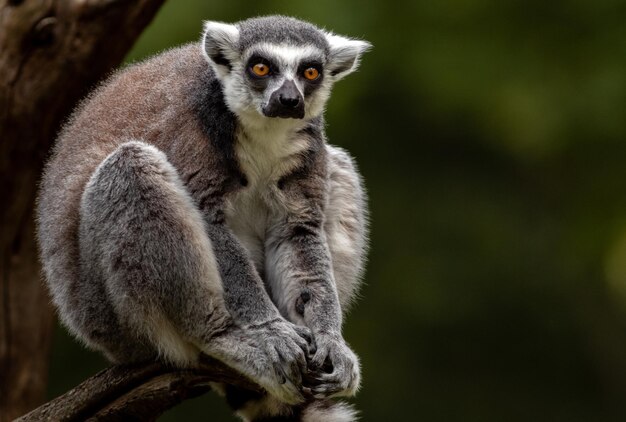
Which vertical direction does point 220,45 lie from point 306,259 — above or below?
above

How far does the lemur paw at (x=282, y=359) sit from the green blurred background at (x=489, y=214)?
6.16 m

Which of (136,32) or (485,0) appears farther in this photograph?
(485,0)

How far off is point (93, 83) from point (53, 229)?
5.63 feet

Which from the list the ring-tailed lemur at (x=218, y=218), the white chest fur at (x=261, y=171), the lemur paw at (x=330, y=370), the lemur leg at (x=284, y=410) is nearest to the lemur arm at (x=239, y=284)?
the ring-tailed lemur at (x=218, y=218)

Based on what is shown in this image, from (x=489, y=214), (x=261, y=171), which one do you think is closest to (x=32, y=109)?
(x=261, y=171)

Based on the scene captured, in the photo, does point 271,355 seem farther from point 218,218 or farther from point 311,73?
point 311,73

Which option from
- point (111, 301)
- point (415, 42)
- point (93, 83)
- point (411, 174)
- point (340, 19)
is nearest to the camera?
point (111, 301)

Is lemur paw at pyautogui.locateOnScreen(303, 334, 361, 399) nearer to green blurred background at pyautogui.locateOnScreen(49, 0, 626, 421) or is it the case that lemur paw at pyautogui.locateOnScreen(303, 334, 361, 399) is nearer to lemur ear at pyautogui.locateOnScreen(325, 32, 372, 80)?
lemur ear at pyautogui.locateOnScreen(325, 32, 372, 80)

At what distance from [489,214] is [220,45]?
7.40 meters

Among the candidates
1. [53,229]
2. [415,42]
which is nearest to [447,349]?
[415,42]

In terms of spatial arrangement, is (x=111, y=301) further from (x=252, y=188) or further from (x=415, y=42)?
(x=415, y=42)

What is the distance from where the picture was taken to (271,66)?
22.0ft

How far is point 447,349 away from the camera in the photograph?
45.0 feet

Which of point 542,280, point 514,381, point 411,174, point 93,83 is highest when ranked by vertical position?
point 93,83
